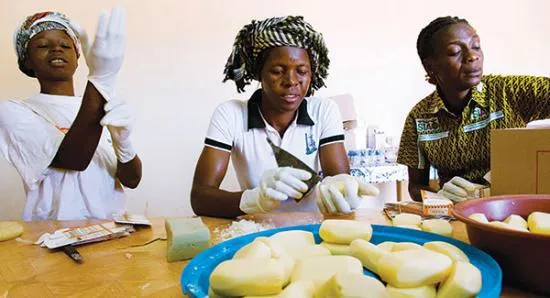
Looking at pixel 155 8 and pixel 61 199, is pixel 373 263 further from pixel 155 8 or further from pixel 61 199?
pixel 155 8

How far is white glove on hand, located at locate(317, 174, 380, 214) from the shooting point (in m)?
0.85

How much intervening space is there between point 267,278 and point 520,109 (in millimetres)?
1171

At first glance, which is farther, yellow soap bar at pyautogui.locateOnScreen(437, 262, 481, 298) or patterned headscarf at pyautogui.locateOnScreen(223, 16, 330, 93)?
patterned headscarf at pyautogui.locateOnScreen(223, 16, 330, 93)

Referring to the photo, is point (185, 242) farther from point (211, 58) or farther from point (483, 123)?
point (211, 58)

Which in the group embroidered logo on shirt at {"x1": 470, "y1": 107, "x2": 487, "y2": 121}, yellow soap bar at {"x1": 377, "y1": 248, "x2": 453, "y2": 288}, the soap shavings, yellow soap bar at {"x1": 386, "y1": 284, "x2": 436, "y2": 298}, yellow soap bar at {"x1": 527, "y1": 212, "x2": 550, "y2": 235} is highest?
embroidered logo on shirt at {"x1": 470, "y1": 107, "x2": 487, "y2": 121}

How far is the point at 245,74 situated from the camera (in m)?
1.25

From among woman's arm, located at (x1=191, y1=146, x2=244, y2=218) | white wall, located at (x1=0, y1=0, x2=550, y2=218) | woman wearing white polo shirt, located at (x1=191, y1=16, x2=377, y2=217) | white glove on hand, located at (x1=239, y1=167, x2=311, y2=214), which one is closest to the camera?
white glove on hand, located at (x1=239, y1=167, x2=311, y2=214)

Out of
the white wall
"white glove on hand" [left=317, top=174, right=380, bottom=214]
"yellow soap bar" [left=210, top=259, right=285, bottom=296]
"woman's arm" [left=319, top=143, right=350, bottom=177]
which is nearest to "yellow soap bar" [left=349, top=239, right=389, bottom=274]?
"yellow soap bar" [left=210, top=259, right=285, bottom=296]

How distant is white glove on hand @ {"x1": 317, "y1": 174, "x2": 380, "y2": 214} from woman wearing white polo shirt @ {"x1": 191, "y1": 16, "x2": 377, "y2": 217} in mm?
151

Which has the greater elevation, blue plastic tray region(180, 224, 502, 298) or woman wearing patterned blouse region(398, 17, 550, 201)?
woman wearing patterned blouse region(398, 17, 550, 201)

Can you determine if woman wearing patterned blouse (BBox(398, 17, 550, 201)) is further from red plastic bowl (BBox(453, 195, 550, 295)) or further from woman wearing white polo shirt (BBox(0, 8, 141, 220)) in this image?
woman wearing white polo shirt (BBox(0, 8, 141, 220))

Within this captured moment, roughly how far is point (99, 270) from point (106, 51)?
0.61m

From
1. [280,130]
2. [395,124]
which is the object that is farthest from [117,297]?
[395,124]

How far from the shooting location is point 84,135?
3.36 feet
